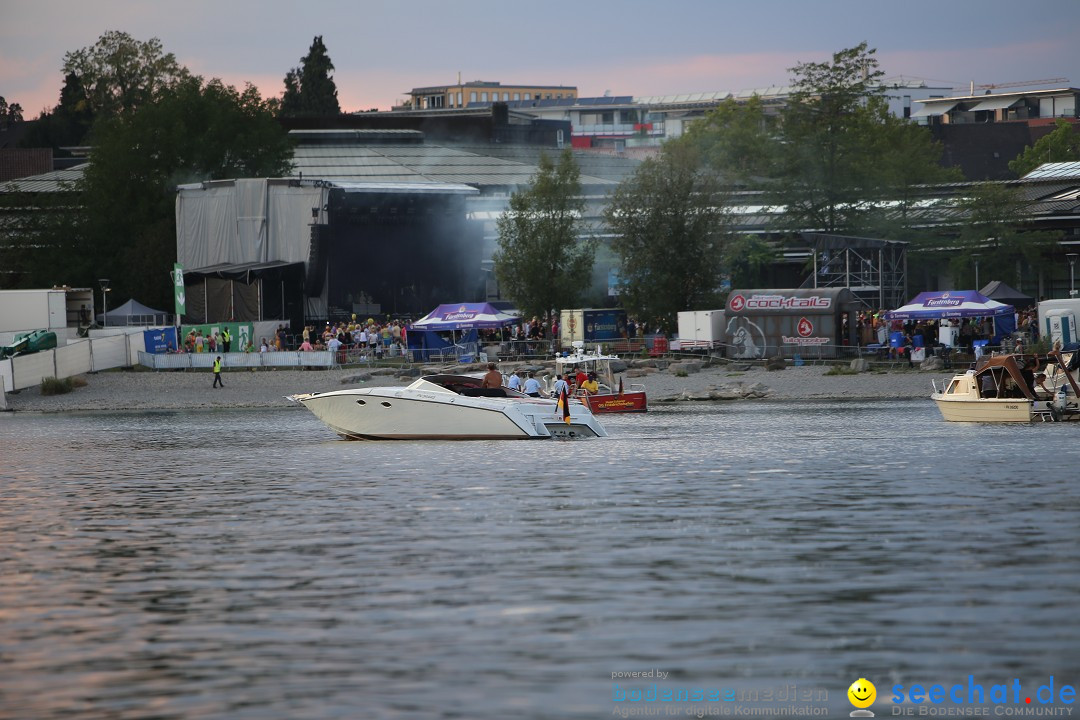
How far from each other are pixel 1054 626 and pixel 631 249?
61989 millimetres

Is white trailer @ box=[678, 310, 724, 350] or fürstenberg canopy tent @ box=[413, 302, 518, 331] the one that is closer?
white trailer @ box=[678, 310, 724, 350]

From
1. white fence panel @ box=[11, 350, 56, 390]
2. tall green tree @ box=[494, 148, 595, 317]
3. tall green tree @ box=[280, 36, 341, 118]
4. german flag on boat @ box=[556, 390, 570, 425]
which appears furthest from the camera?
tall green tree @ box=[280, 36, 341, 118]

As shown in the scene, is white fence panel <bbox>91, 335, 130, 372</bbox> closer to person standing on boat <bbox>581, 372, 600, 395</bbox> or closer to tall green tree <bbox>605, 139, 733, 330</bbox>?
tall green tree <bbox>605, 139, 733, 330</bbox>

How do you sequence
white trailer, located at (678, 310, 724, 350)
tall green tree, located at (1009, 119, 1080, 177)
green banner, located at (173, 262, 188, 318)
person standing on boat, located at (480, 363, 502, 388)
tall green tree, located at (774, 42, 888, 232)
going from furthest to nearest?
tall green tree, located at (1009, 119, 1080, 177) < tall green tree, located at (774, 42, 888, 232) < green banner, located at (173, 262, 188, 318) < white trailer, located at (678, 310, 724, 350) < person standing on boat, located at (480, 363, 502, 388)

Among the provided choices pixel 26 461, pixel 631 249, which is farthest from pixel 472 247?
pixel 26 461

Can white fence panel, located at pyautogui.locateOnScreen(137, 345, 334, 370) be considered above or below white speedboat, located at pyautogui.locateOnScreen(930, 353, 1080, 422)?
above

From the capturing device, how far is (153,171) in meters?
97.1

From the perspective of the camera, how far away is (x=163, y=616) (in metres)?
15.3

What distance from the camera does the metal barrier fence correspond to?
7100 centimetres

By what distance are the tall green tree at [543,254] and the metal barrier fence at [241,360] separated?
12135 millimetres

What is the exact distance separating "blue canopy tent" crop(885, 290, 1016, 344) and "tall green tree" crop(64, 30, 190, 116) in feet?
255

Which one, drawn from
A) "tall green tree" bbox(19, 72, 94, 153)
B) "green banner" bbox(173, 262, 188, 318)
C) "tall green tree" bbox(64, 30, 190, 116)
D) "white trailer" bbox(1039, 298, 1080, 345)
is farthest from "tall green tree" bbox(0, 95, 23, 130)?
"white trailer" bbox(1039, 298, 1080, 345)

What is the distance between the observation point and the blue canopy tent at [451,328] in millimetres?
71188

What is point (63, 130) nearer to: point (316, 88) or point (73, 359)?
point (316, 88)
